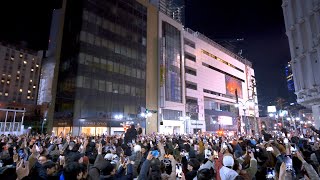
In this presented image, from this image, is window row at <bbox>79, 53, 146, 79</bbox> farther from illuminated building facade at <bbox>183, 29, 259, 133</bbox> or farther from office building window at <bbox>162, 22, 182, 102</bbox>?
illuminated building facade at <bbox>183, 29, 259, 133</bbox>

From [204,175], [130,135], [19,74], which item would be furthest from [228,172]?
[19,74]

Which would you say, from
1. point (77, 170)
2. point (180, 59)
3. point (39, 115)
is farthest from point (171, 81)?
point (77, 170)

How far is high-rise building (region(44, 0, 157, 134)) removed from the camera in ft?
129

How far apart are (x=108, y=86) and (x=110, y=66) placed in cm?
432

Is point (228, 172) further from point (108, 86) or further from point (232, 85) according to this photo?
point (232, 85)

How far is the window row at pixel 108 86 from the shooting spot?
131ft

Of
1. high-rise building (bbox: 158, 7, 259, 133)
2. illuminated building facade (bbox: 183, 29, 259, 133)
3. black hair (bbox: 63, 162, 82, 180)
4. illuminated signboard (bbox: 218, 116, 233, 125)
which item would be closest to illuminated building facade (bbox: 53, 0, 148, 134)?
high-rise building (bbox: 158, 7, 259, 133)

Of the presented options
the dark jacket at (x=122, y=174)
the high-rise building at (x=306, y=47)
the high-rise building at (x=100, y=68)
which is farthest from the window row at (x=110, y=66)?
the dark jacket at (x=122, y=174)

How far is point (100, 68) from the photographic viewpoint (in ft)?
141

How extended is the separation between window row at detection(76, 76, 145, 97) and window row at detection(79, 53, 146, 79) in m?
2.84

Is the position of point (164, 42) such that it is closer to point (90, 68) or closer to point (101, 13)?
point (101, 13)

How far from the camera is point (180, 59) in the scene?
2334 inches

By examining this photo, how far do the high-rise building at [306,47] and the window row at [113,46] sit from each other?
31.7 meters

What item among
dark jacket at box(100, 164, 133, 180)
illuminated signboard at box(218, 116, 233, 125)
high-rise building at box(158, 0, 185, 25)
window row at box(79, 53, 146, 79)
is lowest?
dark jacket at box(100, 164, 133, 180)
